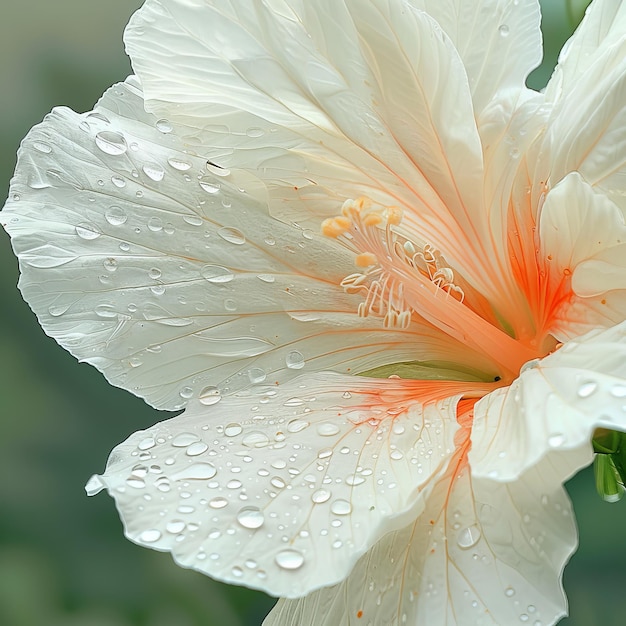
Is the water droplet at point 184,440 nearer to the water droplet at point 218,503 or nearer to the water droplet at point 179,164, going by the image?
the water droplet at point 218,503

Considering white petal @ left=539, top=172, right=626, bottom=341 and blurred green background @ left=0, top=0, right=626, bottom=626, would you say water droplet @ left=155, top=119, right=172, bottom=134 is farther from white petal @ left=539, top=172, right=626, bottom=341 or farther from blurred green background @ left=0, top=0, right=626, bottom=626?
blurred green background @ left=0, top=0, right=626, bottom=626

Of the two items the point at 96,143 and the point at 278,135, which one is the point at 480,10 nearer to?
the point at 278,135

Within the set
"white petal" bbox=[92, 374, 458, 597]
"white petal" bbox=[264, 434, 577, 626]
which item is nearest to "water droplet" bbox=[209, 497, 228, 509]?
"white petal" bbox=[92, 374, 458, 597]

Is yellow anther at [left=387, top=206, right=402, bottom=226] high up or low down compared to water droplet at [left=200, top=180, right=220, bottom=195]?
up

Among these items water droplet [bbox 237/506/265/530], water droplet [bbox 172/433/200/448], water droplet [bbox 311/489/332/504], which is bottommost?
water droplet [bbox 172/433/200/448]

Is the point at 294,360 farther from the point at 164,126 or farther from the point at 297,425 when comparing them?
the point at 164,126

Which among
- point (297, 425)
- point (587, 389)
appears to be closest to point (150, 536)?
point (297, 425)

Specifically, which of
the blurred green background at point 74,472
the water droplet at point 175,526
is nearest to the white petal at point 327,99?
the water droplet at point 175,526
